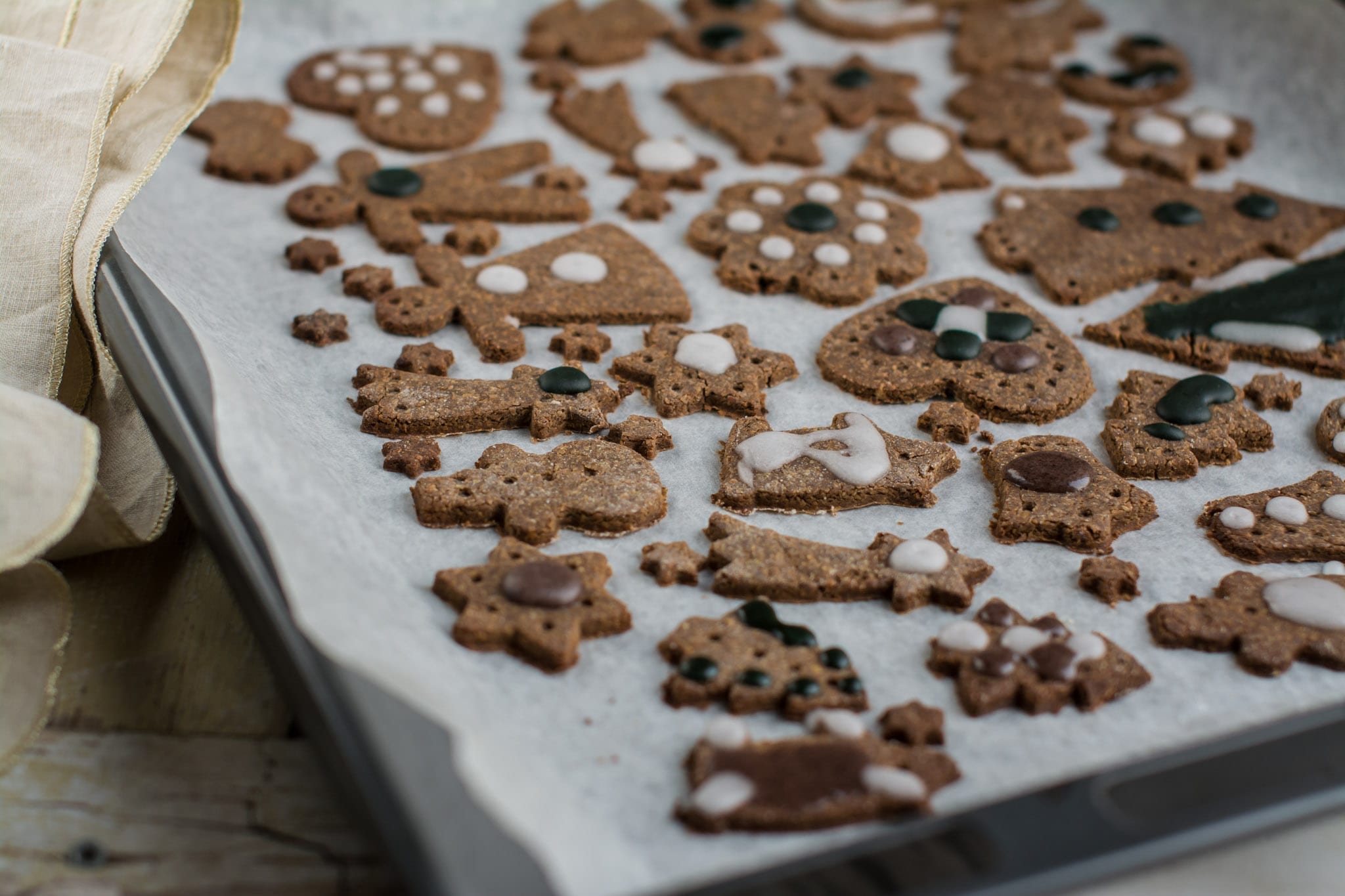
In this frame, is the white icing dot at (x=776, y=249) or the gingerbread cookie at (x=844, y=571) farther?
the white icing dot at (x=776, y=249)

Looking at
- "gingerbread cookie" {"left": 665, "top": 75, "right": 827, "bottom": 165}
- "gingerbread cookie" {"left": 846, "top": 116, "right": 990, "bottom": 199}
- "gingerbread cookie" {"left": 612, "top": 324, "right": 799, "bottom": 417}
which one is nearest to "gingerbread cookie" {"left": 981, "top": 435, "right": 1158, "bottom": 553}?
"gingerbread cookie" {"left": 612, "top": 324, "right": 799, "bottom": 417}

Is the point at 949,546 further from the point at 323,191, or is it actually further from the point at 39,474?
the point at 323,191

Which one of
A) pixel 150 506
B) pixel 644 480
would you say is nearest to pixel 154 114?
pixel 150 506

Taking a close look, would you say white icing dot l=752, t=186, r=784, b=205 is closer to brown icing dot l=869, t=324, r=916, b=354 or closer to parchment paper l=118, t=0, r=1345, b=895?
parchment paper l=118, t=0, r=1345, b=895

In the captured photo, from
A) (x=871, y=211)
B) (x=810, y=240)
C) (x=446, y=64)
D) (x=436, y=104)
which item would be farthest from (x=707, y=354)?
(x=446, y=64)

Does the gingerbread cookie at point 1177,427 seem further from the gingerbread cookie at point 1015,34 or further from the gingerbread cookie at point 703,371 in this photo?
the gingerbread cookie at point 1015,34

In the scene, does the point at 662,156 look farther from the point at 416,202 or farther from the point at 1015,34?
the point at 1015,34

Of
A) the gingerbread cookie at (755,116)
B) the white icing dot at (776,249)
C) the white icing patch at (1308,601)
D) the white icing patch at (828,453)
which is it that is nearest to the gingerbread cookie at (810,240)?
the white icing dot at (776,249)
